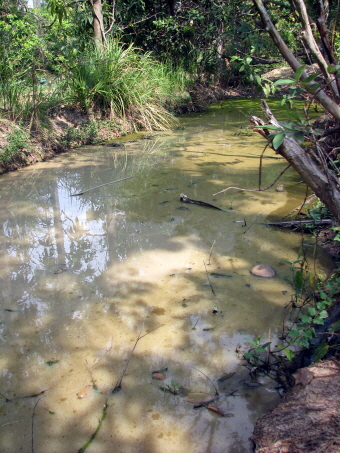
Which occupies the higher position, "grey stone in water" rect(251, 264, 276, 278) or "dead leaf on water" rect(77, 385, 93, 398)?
"grey stone in water" rect(251, 264, 276, 278)

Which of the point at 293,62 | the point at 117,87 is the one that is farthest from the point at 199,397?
the point at 117,87

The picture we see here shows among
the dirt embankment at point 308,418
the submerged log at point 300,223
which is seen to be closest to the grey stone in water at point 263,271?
the submerged log at point 300,223

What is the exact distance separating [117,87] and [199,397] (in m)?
5.80

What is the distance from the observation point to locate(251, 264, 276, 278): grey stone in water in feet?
8.09

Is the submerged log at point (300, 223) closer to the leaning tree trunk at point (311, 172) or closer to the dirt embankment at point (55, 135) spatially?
the leaning tree trunk at point (311, 172)

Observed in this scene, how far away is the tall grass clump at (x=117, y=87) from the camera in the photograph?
6.34 meters

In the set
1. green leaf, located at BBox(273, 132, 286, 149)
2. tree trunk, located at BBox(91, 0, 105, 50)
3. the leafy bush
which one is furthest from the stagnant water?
tree trunk, located at BBox(91, 0, 105, 50)

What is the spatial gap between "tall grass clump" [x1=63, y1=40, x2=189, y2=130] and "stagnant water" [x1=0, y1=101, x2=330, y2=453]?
258cm

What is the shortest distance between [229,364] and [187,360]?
19 cm

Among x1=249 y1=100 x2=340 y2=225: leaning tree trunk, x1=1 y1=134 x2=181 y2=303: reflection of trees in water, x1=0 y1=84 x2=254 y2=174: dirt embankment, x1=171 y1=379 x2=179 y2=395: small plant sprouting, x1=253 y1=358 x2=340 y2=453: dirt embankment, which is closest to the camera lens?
x1=253 y1=358 x2=340 y2=453: dirt embankment

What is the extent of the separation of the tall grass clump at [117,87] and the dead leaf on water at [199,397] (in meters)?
5.57

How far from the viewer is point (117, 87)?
256 inches

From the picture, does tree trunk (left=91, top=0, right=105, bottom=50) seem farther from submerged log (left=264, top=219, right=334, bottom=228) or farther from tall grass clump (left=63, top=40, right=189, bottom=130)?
submerged log (left=264, top=219, right=334, bottom=228)

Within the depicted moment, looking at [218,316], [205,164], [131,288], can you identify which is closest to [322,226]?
[218,316]
